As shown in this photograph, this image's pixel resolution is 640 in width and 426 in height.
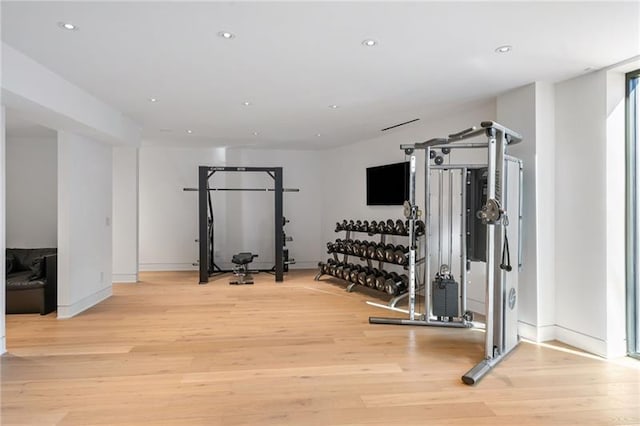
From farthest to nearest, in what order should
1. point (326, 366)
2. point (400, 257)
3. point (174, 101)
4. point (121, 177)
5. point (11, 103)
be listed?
point (121, 177), point (400, 257), point (174, 101), point (11, 103), point (326, 366)

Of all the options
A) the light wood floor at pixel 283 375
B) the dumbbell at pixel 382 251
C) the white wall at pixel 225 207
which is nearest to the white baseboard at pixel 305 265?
the white wall at pixel 225 207

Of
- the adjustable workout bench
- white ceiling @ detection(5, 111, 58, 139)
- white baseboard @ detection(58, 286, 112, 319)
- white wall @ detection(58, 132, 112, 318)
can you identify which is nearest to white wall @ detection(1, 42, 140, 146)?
white wall @ detection(58, 132, 112, 318)

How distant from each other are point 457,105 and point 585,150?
56.4 inches

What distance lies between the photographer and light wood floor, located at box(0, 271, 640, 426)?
2.36 meters

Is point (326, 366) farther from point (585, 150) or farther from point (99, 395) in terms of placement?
point (585, 150)

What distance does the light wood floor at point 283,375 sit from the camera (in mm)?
2361

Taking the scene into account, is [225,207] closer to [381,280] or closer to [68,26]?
[381,280]

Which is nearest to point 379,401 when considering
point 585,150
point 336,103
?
point 585,150

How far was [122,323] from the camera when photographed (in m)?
4.27

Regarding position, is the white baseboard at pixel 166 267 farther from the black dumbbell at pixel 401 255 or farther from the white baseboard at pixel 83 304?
the black dumbbell at pixel 401 255

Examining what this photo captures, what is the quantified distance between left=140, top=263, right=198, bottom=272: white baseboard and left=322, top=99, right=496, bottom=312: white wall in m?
2.77

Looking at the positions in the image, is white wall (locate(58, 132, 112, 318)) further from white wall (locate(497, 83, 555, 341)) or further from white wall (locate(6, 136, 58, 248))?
white wall (locate(497, 83, 555, 341))

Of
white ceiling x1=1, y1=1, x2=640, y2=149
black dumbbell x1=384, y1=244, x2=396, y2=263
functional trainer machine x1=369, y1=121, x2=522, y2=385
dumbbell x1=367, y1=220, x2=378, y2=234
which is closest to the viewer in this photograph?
white ceiling x1=1, y1=1, x2=640, y2=149

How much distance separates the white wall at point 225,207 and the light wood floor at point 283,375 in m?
3.25
